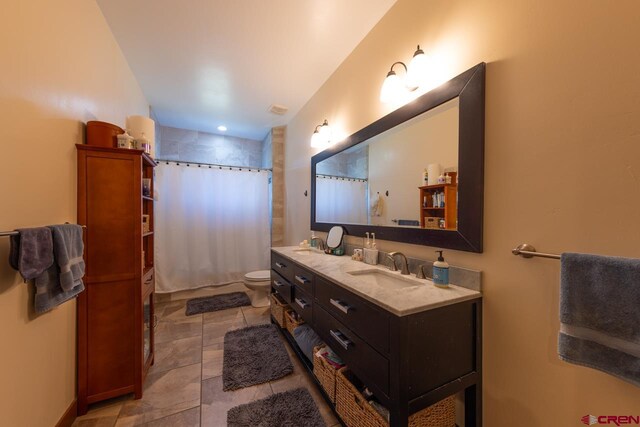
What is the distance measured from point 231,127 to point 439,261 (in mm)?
3530

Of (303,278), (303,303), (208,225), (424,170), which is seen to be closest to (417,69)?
(424,170)

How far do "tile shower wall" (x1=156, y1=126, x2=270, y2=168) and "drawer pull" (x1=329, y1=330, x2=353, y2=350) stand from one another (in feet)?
11.5

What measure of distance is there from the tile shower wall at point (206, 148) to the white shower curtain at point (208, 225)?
0.63 m

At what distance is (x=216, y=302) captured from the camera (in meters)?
3.10

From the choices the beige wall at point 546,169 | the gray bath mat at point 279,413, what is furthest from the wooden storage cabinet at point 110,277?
the beige wall at point 546,169

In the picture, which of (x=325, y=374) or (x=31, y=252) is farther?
(x=325, y=374)

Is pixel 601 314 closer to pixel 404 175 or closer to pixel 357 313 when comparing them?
pixel 357 313

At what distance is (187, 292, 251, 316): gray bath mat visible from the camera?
9.45 feet

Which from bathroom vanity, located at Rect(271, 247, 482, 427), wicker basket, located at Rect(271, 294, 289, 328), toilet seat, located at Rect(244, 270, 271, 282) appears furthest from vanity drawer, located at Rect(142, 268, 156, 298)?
bathroom vanity, located at Rect(271, 247, 482, 427)

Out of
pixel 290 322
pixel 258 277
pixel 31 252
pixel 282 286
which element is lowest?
pixel 290 322

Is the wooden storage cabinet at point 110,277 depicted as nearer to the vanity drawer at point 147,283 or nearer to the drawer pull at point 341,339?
the vanity drawer at point 147,283

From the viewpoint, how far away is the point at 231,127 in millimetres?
3650

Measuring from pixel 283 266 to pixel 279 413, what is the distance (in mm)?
1013

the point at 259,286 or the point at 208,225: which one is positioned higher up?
the point at 208,225
